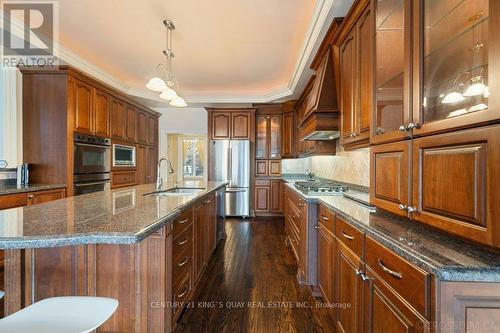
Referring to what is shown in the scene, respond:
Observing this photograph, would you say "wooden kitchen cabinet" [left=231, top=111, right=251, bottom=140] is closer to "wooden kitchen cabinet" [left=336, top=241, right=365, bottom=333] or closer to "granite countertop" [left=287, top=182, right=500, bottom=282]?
"wooden kitchen cabinet" [left=336, top=241, right=365, bottom=333]

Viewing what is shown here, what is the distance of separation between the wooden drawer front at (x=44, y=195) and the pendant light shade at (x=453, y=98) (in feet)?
12.6

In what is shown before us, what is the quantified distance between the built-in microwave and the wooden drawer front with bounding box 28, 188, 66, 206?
1.21 meters

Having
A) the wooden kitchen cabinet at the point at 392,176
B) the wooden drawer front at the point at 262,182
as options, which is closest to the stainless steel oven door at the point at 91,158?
the wooden drawer front at the point at 262,182

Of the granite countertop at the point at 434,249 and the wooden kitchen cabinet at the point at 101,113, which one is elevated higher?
the wooden kitchen cabinet at the point at 101,113

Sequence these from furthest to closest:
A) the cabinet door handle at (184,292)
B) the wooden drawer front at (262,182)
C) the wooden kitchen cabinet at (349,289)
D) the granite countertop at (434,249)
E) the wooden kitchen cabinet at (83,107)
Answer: the wooden drawer front at (262,182) → the wooden kitchen cabinet at (83,107) → the cabinet door handle at (184,292) → the wooden kitchen cabinet at (349,289) → the granite countertop at (434,249)

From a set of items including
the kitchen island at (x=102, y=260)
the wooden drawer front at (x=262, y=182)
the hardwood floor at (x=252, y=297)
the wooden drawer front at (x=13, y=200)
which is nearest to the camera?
the kitchen island at (x=102, y=260)

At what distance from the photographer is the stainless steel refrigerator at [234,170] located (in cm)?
536

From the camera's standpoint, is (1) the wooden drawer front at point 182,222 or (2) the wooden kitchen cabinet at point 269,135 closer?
(1) the wooden drawer front at point 182,222

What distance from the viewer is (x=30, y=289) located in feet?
3.89

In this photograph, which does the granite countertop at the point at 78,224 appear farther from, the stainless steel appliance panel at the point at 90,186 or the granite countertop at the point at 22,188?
the stainless steel appliance panel at the point at 90,186

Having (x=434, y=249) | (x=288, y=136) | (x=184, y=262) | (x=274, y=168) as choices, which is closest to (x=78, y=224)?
(x=184, y=262)

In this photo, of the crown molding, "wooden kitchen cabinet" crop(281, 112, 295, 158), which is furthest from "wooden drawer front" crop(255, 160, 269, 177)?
the crown molding

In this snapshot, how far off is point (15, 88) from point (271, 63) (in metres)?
3.63

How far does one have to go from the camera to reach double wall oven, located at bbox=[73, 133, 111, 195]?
3475 mm
